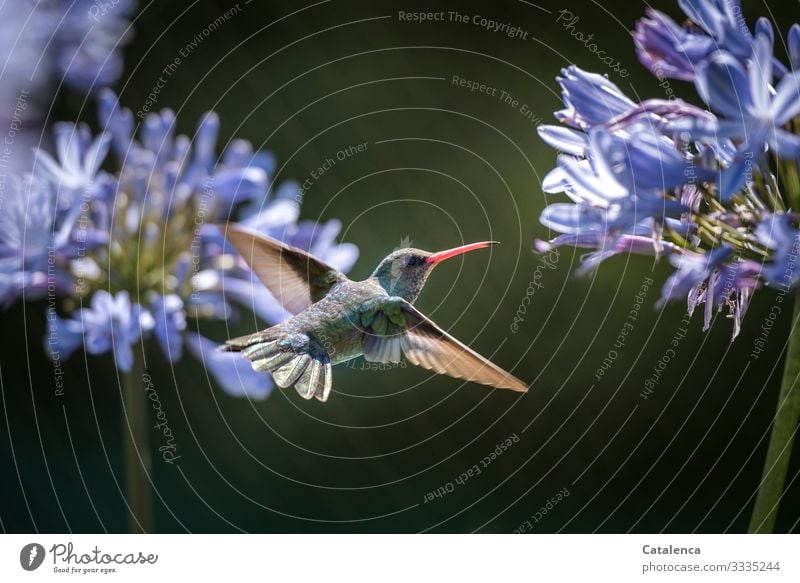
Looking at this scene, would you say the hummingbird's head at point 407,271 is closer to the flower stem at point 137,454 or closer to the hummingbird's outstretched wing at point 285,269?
the hummingbird's outstretched wing at point 285,269

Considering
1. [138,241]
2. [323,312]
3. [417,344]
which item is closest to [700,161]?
[417,344]

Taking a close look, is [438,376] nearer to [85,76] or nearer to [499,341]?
[499,341]

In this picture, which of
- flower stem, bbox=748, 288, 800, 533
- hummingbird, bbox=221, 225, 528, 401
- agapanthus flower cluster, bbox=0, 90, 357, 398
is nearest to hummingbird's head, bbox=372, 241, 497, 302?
hummingbird, bbox=221, 225, 528, 401

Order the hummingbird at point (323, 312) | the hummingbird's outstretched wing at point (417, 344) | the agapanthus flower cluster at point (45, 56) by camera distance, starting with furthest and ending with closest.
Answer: the agapanthus flower cluster at point (45, 56) → the hummingbird at point (323, 312) → the hummingbird's outstretched wing at point (417, 344)

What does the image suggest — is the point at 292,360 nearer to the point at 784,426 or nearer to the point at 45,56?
the point at 784,426

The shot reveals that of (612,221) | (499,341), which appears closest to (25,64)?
(499,341)

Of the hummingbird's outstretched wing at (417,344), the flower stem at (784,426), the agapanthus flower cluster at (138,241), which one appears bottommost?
the flower stem at (784,426)

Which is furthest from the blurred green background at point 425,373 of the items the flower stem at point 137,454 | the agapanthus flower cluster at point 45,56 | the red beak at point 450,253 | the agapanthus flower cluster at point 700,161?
the agapanthus flower cluster at point 700,161
